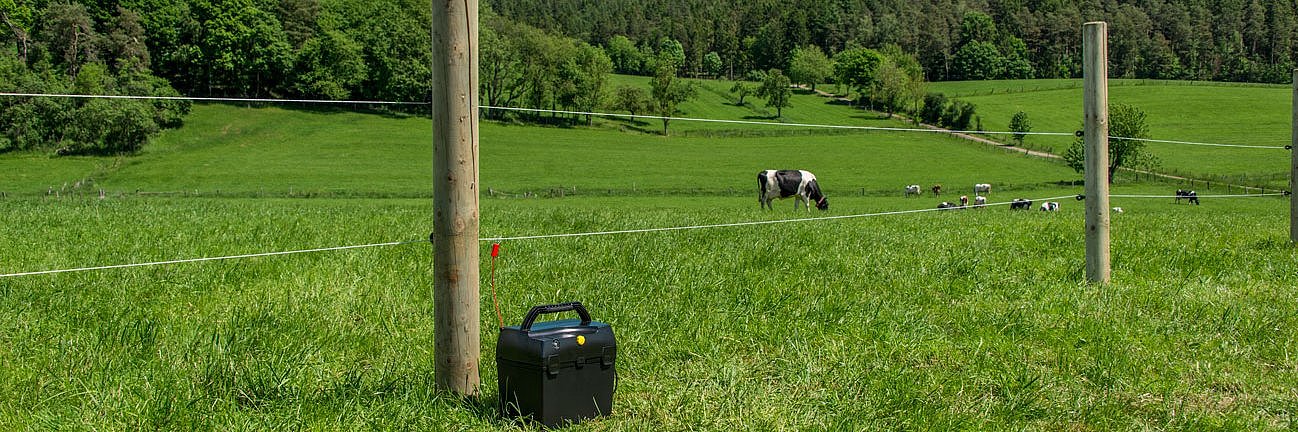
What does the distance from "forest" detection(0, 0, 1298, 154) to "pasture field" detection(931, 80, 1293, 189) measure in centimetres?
1518

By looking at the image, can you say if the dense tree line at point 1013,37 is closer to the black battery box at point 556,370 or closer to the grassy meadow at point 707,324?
the grassy meadow at point 707,324

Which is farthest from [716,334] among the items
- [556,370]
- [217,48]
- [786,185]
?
[217,48]

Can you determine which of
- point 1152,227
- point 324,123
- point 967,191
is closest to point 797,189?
point 1152,227

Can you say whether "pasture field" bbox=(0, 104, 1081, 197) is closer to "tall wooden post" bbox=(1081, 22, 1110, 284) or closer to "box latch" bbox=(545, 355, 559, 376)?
"tall wooden post" bbox=(1081, 22, 1110, 284)

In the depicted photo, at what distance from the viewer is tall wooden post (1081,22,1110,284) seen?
8570mm

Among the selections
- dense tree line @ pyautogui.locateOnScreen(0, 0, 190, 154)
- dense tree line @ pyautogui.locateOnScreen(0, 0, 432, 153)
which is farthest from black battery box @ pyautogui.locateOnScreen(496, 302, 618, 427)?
dense tree line @ pyautogui.locateOnScreen(0, 0, 432, 153)

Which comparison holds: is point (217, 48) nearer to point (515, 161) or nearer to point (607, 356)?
point (515, 161)

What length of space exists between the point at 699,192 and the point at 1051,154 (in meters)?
40.6

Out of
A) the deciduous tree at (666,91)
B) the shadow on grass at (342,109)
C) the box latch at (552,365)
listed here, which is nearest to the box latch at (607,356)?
the box latch at (552,365)

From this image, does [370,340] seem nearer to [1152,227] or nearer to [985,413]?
[985,413]

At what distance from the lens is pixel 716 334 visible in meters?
6.36

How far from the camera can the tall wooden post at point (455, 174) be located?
15.4 feet

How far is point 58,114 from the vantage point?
5953 cm

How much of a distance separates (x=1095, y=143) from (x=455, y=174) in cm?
680
